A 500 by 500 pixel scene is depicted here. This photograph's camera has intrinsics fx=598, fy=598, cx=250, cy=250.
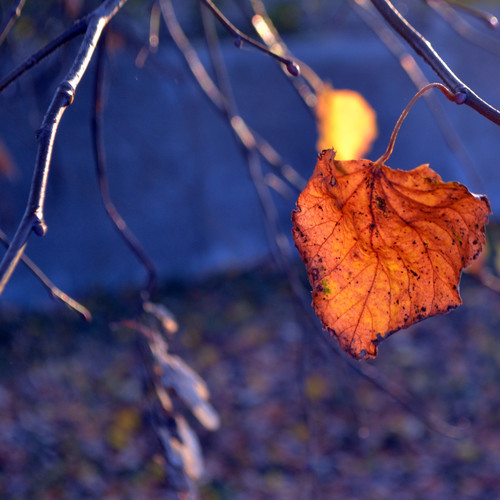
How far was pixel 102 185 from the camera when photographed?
1.26m

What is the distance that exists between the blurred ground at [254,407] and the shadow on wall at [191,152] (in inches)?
12.5

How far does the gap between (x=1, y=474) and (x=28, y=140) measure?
203 cm

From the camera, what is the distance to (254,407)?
3.53 m

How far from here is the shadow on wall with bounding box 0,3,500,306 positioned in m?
4.33

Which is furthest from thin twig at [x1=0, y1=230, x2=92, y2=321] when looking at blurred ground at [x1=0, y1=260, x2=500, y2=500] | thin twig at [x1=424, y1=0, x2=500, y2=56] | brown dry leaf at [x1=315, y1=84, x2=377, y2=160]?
blurred ground at [x1=0, y1=260, x2=500, y2=500]

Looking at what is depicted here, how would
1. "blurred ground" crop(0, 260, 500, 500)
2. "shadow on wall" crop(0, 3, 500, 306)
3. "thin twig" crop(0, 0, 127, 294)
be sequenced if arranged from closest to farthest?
"thin twig" crop(0, 0, 127, 294) → "blurred ground" crop(0, 260, 500, 500) → "shadow on wall" crop(0, 3, 500, 306)

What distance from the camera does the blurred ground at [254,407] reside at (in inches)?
117

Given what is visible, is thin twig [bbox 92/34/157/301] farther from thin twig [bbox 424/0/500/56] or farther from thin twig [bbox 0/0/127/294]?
thin twig [bbox 424/0/500/56]

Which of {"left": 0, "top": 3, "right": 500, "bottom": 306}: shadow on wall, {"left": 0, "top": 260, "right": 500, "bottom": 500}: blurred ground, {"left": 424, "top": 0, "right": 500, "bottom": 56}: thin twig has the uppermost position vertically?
{"left": 424, "top": 0, "right": 500, "bottom": 56}: thin twig

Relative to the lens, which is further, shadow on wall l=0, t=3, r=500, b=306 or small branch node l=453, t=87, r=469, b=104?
shadow on wall l=0, t=3, r=500, b=306

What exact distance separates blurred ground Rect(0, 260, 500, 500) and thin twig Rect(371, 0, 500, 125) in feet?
6.38

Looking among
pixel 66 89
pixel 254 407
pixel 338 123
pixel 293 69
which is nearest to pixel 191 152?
pixel 254 407

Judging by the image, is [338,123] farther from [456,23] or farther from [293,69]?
[293,69]

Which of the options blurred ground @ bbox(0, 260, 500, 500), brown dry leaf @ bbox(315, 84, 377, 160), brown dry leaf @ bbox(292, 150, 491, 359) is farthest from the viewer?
blurred ground @ bbox(0, 260, 500, 500)
